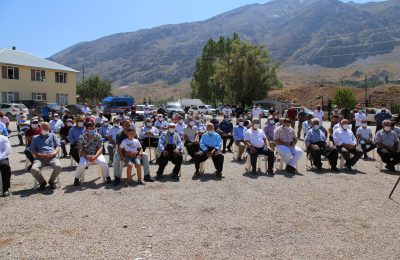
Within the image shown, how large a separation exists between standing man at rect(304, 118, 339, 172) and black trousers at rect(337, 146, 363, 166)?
0.83 ft

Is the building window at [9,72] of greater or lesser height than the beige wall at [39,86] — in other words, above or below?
above

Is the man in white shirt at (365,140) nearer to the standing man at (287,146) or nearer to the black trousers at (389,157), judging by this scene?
the black trousers at (389,157)

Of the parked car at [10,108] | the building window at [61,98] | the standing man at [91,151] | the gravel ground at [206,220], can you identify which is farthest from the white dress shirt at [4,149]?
the building window at [61,98]

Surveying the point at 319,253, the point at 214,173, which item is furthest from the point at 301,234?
the point at 214,173

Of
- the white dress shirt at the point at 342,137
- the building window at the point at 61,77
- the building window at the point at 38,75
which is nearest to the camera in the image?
the white dress shirt at the point at 342,137

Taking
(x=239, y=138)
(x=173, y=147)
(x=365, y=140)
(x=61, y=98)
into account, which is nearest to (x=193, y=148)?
(x=173, y=147)

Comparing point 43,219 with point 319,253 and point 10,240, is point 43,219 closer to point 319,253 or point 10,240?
point 10,240

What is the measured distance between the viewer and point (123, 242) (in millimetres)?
5492

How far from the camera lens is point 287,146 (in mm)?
10703

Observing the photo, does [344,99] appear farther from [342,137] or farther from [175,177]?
[175,177]

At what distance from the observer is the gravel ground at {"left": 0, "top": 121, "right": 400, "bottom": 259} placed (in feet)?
17.3

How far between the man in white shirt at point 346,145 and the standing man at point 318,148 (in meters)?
0.31

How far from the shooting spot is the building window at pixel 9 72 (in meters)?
39.7

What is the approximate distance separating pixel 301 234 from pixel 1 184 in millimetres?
5894
